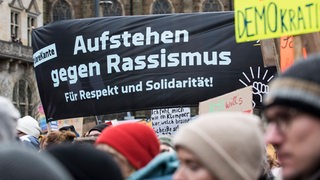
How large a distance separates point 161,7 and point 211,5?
2794mm

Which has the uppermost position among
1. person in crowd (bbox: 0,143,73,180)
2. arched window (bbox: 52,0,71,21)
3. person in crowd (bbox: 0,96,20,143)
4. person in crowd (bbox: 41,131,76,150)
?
arched window (bbox: 52,0,71,21)

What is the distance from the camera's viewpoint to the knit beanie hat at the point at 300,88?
2.53 metres

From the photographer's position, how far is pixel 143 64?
939 centimetres

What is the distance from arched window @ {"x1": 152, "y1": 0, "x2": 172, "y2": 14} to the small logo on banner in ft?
119

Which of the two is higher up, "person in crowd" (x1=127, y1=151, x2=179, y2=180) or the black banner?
the black banner

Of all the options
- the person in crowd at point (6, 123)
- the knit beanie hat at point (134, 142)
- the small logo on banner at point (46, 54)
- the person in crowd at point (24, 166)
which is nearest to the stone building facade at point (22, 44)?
the small logo on banner at point (46, 54)

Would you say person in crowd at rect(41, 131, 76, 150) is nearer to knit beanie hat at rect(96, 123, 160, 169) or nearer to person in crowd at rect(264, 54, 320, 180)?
knit beanie hat at rect(96, 123, 160, 169)

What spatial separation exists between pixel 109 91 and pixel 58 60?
89 cm

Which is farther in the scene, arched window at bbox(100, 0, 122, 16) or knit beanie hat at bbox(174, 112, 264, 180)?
arched window at bbox(100, 0, 122, 16)

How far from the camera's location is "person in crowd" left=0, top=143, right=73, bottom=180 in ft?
6.67

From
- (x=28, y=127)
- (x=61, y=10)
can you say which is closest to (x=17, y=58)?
(x=61, y=10)

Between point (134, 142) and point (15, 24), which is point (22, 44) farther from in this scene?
point (134, 142)

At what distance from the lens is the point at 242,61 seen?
9.07 metres

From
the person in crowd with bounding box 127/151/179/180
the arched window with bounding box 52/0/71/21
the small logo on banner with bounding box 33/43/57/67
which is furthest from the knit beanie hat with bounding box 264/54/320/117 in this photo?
the arched window with bounding box 52/0/71/21
